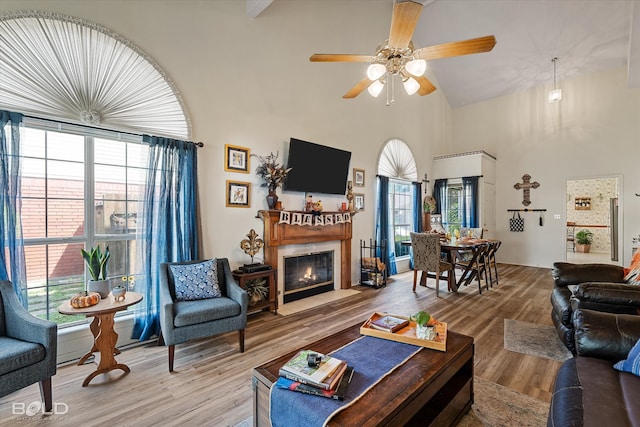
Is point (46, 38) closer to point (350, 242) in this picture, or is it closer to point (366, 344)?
point (366, 344)

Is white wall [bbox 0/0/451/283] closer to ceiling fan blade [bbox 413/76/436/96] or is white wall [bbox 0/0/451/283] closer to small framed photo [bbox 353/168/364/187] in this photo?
small framed photo [bbox 353/168/364/187]

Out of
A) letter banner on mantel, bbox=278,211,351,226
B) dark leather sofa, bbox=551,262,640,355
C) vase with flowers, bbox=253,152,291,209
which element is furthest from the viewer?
letter banner on mantel, bbox=278,211,351,226

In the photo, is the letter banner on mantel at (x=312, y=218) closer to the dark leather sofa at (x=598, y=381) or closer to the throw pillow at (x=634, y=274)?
the dark leather sofa at (x=598, y=381)

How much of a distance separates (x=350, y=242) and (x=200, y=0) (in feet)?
13.0

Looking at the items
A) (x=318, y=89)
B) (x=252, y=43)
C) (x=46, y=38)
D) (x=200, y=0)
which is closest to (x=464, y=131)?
(x=318, y=89)

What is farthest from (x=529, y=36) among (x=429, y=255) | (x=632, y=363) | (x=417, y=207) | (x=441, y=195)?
(x=632, y=363)

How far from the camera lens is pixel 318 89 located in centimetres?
483

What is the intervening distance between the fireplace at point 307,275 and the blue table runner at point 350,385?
8.55 ft

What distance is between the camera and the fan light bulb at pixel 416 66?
96.3 inches

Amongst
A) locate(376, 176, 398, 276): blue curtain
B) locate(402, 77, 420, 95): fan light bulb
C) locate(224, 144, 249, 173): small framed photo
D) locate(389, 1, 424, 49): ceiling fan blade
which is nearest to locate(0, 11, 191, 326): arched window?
locate(224, 144, 249, 173): small framed photo

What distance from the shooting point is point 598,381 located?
1.46 m

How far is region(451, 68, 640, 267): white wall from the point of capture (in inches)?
235

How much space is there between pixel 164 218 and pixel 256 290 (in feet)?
4.54

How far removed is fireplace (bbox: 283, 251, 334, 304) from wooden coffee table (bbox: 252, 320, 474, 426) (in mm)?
2430
